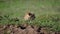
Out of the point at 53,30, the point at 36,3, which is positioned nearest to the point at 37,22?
the point at 53,30

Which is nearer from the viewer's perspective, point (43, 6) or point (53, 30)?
point (53, 30)

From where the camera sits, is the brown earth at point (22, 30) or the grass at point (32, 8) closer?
the brown earth at point (22, 30)

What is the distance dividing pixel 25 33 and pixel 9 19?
2303mm

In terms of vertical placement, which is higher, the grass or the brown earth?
the brown earth

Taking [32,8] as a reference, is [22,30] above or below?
above

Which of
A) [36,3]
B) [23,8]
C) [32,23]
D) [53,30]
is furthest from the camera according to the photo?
[36,3]

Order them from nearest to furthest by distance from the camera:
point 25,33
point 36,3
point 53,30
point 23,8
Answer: point 25,33
point 53,30
point 23,8
point 36,3

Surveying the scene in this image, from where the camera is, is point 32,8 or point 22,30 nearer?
point 22,30

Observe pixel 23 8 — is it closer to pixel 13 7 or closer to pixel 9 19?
pixel 13 7

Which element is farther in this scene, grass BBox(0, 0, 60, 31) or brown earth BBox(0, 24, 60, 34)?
grass BBox(0, 0, 60, 31)

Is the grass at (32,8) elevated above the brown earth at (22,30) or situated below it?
below

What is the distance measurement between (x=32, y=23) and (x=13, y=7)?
5482 mm

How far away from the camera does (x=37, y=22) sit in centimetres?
1120

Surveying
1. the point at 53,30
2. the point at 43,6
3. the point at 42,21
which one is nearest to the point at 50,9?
the point at 43,6
